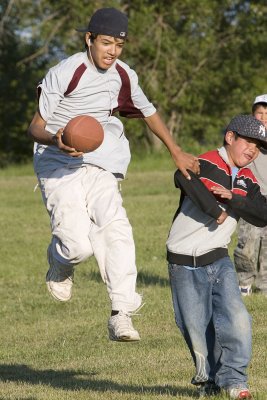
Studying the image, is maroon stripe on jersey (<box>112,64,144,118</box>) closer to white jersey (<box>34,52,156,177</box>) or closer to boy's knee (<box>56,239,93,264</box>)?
white jersey (<box>34,52,156,177</box>)

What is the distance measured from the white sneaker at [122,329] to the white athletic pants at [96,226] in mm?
88

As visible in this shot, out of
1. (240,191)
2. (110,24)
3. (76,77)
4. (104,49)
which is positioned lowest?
(240,191)

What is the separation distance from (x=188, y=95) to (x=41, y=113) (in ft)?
125

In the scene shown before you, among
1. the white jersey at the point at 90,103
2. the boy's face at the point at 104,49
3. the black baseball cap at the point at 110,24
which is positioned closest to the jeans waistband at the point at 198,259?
the white jersey at the point at 90,103

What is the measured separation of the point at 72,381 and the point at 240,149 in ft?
8.99

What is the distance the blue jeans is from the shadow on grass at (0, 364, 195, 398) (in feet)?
1.41

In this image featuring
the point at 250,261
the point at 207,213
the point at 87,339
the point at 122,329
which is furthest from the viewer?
the point at 250,261

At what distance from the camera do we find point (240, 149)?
23.0 feet

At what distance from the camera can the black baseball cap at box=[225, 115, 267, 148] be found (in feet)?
22.8

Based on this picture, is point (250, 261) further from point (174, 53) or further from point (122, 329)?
point (174, 53)

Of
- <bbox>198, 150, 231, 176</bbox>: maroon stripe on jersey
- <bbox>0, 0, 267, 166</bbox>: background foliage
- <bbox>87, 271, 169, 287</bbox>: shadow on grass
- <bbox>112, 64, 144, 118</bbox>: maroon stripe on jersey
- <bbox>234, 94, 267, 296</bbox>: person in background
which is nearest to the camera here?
<bbox>198, 150, 231, 176</bbox>: maroon stripe on jersey

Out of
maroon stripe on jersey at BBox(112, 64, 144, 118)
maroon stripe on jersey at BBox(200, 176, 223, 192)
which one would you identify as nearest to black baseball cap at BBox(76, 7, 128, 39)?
maroon stripe on jersey at BBox(112, 64, 144, 118)

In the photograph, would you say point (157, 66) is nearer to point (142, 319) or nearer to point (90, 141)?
point (142, 319)

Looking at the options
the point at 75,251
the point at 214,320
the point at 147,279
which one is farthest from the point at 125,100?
the point at 147,279
